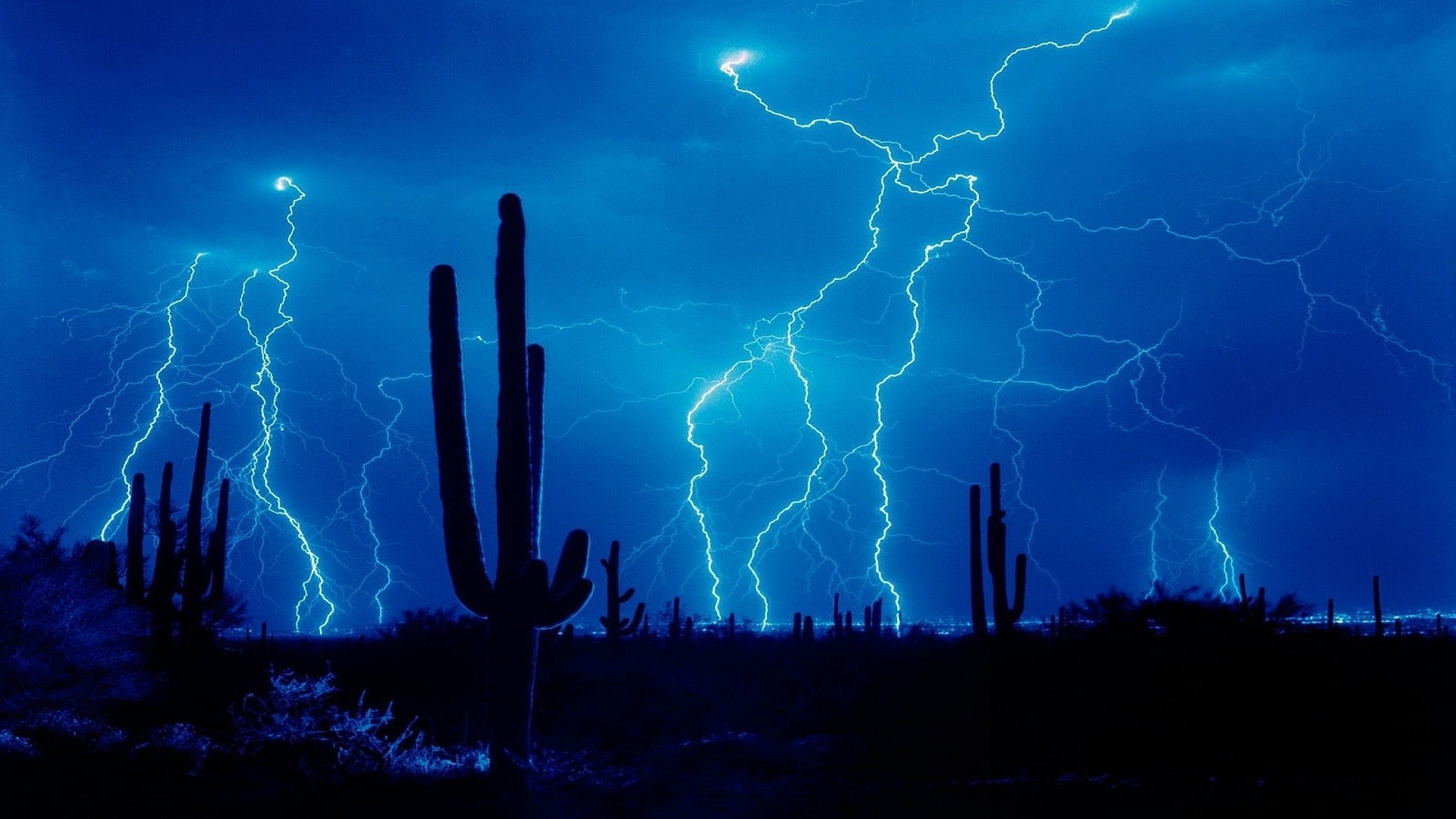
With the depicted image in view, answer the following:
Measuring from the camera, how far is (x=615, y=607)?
87.8 feet

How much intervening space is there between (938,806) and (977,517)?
12773 mm

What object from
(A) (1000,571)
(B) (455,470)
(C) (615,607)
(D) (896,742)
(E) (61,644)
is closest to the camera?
(B) (455,470)

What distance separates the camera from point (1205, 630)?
14.5 metres

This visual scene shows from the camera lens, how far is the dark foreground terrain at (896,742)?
359 inches

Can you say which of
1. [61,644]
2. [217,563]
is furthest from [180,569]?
[61,644]

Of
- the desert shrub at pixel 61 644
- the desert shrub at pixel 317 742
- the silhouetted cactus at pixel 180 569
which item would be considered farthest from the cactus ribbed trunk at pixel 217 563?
the desert shrub at pixel 317 742

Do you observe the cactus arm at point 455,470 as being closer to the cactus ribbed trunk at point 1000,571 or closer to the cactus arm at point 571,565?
the cactus arm at point 571,565

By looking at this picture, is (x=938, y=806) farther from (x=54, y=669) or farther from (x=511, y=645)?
(x=54, y=669)

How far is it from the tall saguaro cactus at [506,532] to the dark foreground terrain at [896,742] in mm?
854

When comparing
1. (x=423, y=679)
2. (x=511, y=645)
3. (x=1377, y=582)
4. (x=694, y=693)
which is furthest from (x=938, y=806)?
(x=1377, y=582)

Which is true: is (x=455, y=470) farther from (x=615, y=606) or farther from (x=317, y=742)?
(x=615, y=606)

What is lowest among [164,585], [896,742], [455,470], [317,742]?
[896,742]

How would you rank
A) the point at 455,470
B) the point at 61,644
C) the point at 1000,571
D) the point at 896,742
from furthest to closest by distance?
the point at 1000,571 → the point at 61,644 → the point at 896,742 → the point at 455,470

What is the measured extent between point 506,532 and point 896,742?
15.6ft
